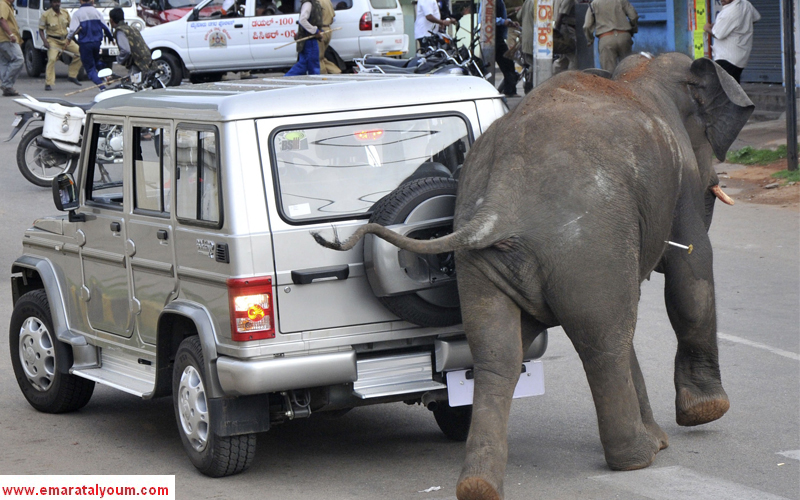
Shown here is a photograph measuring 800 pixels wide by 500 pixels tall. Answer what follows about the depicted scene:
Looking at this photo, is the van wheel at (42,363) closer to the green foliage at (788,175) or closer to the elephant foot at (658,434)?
the elephant foot at (658,434)

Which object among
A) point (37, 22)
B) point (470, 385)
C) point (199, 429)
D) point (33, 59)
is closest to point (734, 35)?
point (470, 385)

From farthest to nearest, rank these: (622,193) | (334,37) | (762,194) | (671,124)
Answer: (334,37) < (762,194) < (671,124) < (622,193)

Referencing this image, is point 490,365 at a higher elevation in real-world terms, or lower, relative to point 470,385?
higher

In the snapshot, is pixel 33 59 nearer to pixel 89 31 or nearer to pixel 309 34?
pixel 89 31

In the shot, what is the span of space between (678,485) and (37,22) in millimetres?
26125

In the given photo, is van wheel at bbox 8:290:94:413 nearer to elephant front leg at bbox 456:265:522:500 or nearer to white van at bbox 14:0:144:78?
elephant front leg at bbox 456:265:522:500

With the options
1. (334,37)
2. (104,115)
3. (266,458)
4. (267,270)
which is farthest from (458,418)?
(334,37)

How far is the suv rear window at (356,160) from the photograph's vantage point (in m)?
5.40

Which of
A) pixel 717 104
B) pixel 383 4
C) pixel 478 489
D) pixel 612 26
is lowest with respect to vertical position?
pixel 478 489

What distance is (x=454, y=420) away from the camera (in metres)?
6.25

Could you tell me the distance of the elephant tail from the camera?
4.93m

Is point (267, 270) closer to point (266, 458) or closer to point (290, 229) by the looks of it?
point (290, 229)

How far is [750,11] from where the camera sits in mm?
15586

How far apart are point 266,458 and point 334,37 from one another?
18076 mm
